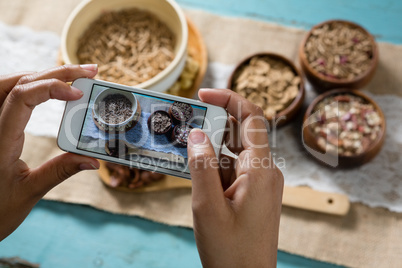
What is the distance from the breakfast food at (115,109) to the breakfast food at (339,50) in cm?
57

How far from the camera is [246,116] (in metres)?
0.80

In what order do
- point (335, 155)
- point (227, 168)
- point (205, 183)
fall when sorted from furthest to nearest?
point (335, 155) < point (227, 168) < point (205, 183)

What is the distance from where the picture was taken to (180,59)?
3.28 ft

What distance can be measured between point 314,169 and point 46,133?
2.45 feet

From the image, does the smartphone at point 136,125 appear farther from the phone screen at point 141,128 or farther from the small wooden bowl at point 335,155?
the small wooden bowl at point 335,155

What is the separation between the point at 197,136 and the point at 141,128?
0.14 metres

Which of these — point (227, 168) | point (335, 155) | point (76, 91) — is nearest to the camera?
point (76, 91)

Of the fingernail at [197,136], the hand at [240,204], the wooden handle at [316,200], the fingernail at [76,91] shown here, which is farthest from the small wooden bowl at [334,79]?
the fingernail at [76,91]

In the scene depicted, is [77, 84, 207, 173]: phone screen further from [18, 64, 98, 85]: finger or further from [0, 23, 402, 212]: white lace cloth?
[0, 23, 402, 212]: white lace cloth

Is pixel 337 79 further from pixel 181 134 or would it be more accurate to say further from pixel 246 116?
pixel 181 134

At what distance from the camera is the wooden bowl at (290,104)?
1.05 meters

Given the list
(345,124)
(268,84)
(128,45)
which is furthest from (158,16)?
(345,124)

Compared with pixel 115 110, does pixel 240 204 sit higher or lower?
lower

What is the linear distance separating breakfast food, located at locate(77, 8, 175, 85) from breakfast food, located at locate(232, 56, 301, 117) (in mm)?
204
